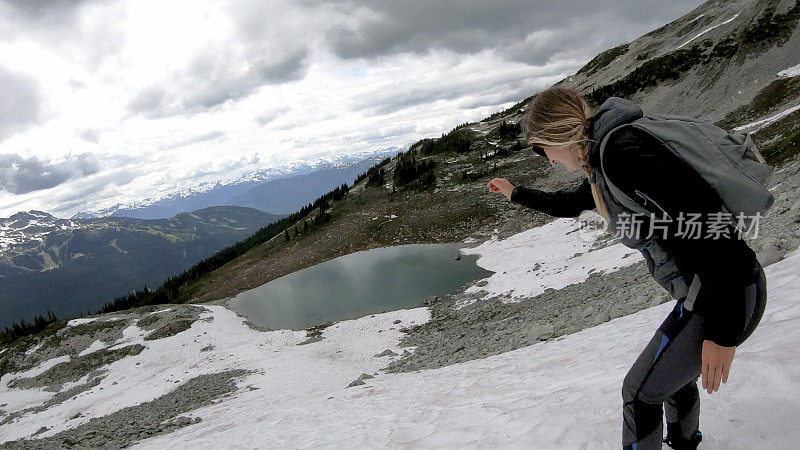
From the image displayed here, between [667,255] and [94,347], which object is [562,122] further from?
[94,347]

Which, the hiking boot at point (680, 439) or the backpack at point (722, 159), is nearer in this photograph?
the backpack at point (722, 159)

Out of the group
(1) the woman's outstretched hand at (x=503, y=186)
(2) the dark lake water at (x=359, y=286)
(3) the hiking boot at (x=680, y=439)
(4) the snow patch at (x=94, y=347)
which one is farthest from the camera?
(2) the dark lake water at (x=359, y=286)

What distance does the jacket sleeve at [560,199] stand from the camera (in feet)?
11.9

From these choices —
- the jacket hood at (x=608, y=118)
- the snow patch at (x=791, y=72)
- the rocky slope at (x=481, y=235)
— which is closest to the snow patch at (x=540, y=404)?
the rocky slope at (x=481, y=235)

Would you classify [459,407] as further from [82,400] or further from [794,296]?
[82,400]

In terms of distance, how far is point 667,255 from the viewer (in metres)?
2.55

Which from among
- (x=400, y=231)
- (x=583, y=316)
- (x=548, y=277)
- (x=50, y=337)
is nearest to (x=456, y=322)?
(x=548, y=277)

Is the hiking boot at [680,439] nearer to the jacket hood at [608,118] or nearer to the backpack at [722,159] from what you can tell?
the backpack at [722,159]

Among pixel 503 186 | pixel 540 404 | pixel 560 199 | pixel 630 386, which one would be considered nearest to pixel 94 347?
pixel 540 404

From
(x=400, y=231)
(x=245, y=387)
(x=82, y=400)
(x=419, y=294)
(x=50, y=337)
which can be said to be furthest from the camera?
(x=400, y=231)

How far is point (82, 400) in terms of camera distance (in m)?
24.3

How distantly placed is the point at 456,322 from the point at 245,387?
448 inches

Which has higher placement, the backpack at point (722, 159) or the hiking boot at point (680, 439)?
the backpack at point (722, 159)

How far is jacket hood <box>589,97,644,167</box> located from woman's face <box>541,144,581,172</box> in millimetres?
153
